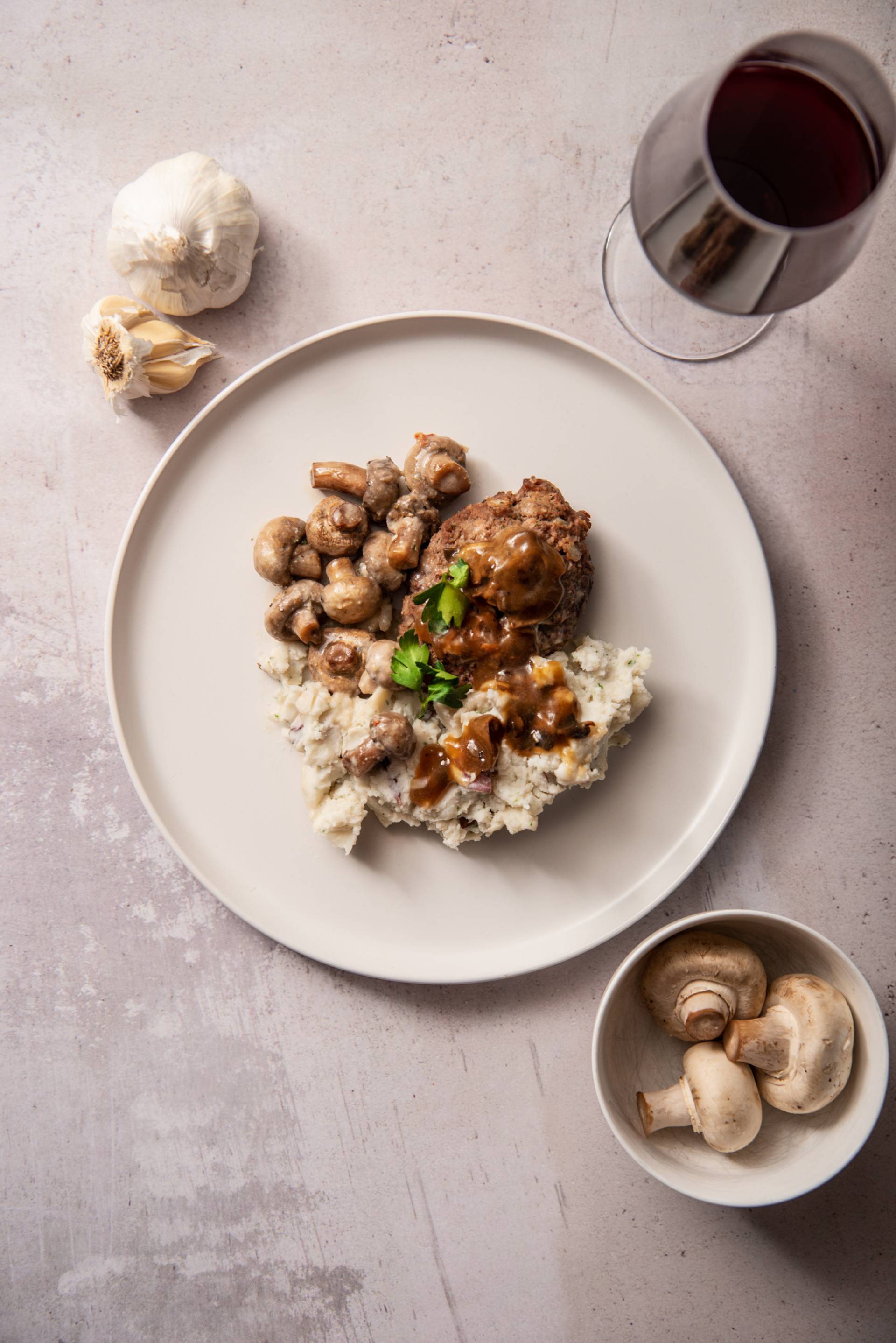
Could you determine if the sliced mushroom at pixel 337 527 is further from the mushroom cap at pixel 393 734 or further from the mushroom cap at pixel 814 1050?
the mushroom cap at pixel 814 1050

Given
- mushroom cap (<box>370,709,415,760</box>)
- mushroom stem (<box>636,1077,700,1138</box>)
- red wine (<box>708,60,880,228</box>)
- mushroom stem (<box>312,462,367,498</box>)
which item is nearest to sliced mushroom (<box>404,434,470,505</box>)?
mushroom stem (<box>312,462,367,498</box>)

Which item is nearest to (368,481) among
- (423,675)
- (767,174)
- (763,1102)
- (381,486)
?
(381,486)

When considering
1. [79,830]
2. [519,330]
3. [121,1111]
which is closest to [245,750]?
[79,830]

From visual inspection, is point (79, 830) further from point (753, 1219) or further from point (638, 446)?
point (753, 1219)

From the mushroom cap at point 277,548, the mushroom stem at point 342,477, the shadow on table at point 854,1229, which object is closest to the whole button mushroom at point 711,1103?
the shadow on table at point 854,1229

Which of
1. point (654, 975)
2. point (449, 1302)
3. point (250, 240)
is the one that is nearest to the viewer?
point (654, 975)

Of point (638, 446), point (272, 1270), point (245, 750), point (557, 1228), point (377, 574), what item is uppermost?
point (638, 446)

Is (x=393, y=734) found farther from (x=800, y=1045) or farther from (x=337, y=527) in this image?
(x=800, y=1045)

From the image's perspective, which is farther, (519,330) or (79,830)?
(79,830)
